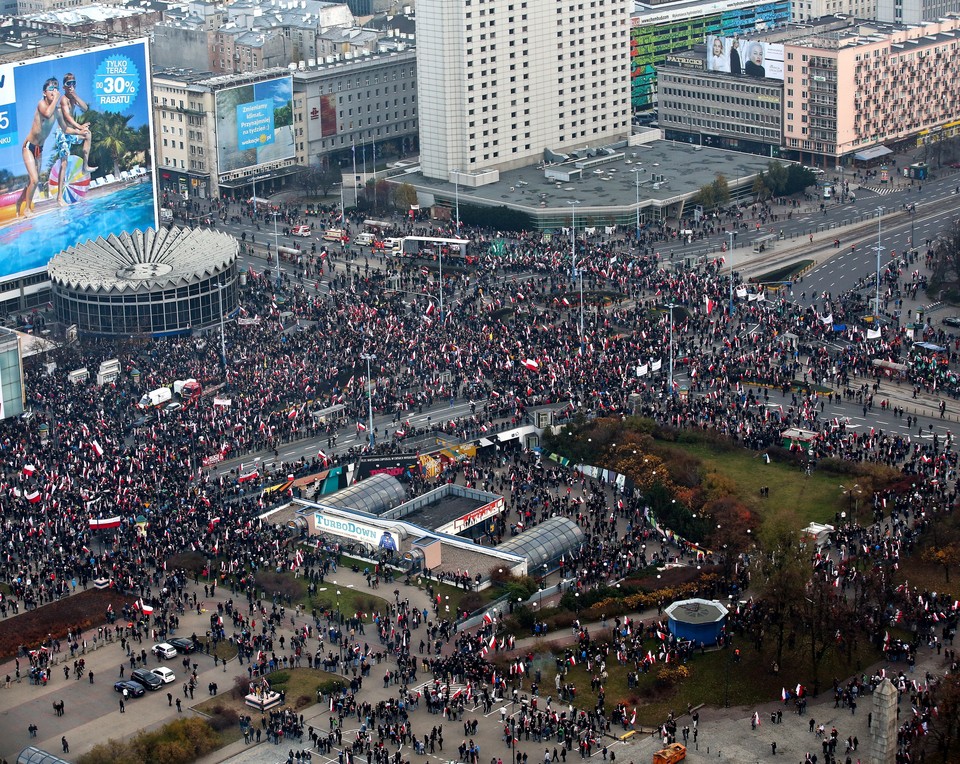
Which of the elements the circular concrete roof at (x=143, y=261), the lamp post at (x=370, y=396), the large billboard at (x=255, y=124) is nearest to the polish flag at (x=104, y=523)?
the lamp post at (x=370, y=396)

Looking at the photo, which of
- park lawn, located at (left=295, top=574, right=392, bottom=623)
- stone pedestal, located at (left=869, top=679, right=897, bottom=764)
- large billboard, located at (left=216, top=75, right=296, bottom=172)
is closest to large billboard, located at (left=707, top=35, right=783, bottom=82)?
large billboard, located at (left=216, top=75, right=296, bottom=172)

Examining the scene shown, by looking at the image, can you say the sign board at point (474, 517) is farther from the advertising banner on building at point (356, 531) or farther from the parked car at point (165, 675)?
the parked car at point (165, 675)

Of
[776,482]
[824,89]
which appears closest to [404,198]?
[824,89]

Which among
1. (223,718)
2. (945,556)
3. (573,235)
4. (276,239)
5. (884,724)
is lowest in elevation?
(223,718)

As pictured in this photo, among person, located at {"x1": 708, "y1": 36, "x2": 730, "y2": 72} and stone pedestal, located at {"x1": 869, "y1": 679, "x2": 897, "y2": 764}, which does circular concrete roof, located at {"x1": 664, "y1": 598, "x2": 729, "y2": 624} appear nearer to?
stone pedestal, located at {"x1": 869, "y1": 679, "x2": 897, "y2": 764}

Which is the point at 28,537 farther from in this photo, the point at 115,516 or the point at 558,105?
the point at 558,105

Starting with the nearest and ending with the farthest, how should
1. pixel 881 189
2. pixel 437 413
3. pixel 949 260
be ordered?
pixel 437 413, pixel 949 260, pixel 881 189

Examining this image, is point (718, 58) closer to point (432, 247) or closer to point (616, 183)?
point (616, 183)
